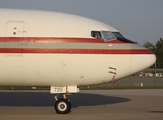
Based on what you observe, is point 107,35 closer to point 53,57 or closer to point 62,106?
point 53,57

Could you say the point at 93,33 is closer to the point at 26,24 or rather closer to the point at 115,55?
the point at 115,55

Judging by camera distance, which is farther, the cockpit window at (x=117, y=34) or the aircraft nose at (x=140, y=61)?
the cockpit window at (x=117, y=34)

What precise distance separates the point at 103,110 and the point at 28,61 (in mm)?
4893

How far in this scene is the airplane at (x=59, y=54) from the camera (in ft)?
54.2

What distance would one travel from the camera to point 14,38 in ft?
54.2

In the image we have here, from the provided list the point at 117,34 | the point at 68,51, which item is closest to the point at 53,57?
the point at 68,51

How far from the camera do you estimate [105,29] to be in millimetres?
17453

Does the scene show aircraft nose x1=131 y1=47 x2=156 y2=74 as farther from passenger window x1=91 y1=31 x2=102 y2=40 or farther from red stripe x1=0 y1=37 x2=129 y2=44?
passenger window x1=91 y1=31 x2=102 y2=40

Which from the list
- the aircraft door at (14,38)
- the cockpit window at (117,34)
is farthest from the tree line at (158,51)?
the aircraft door at (14,38)

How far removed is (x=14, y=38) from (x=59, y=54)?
1.84 m

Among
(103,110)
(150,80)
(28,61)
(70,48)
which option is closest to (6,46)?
(28,61)

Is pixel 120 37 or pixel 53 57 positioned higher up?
pixel 120 37

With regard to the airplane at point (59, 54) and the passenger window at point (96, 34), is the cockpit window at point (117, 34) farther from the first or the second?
the passenger window at point (96, 34)

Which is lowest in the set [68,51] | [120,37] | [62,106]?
[62,106]
